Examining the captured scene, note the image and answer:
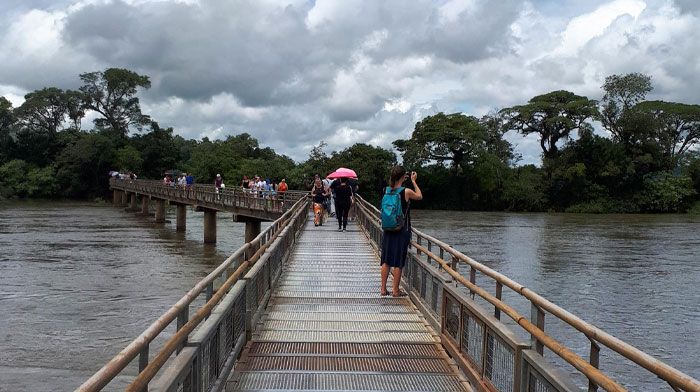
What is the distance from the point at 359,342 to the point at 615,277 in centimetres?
1734

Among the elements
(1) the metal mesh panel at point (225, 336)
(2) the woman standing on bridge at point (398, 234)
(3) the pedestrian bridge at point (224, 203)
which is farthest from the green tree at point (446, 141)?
(1) the metal mesh panel at point (225, 336)

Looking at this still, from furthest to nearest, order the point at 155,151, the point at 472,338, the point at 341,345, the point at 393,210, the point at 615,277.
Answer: the point at 155,151 → the point at 615,277 → the point at 393,210 → the point at 341,345 → the point at 472,338

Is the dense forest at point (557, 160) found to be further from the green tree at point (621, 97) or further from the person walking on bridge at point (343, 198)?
the person walking on bridge at point (343, 198)

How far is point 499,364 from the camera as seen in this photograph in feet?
16.2

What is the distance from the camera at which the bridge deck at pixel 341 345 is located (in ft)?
18.5

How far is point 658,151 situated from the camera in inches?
2515

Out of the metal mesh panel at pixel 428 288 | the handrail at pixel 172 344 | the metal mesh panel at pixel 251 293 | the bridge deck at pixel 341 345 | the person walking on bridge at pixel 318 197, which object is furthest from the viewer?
the person walking on bridge at pixel 318 197

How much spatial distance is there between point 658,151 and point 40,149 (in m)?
70.3

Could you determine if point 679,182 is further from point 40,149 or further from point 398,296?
point 40,149

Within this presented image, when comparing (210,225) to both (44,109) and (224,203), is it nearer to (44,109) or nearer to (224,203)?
(224,203)

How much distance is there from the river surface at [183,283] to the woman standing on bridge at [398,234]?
5060 mm

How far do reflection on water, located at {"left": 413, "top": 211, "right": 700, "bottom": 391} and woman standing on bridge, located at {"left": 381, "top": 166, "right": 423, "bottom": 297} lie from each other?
532cm

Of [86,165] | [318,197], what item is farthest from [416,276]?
[86,165]

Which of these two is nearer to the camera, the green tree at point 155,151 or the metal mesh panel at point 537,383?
the metal mesh panel at point 537,383
